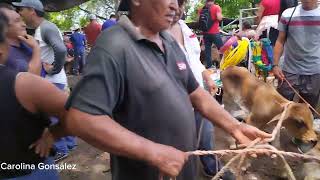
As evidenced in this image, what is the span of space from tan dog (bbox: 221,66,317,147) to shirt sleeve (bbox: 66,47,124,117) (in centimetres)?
241

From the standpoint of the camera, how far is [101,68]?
164cm

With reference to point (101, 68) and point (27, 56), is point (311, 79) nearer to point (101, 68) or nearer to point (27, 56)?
Answer: point (27, 56)

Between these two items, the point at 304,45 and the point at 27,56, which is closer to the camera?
the point at 27,56

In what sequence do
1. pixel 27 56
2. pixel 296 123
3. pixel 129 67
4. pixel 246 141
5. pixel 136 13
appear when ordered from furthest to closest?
pixel 296 123
pixel 27 56
pixel 246 141
pixel 136 13
pixel 129 67

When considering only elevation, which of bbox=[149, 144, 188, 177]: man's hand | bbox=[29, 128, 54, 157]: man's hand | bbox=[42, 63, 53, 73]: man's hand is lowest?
bbox=[42, 63, 53, 73]: man's hand

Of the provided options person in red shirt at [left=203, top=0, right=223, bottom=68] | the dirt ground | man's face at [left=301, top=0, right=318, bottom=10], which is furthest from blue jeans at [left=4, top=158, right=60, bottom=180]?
person in red shirt at [left=203, top=0, right=223, bottom=68]

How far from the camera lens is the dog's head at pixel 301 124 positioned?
150 inches

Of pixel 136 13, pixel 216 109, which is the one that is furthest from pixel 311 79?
pixel 136 13

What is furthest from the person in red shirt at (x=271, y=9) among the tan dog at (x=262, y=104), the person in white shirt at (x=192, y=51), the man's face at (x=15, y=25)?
the man's face at (x=15, y=25)

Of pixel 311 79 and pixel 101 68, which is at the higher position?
pixel 101 68

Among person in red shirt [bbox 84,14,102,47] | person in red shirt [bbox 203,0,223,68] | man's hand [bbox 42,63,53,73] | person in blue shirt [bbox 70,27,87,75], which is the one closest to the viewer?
man's hand [bbox 42,63,53,73]

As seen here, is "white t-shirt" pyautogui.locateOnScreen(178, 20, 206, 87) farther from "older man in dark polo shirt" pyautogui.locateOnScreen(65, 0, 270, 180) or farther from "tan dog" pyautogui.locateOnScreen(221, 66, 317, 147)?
"older man in dark polo shirt" pyautogui.locateOnScreen(65, 0, 270, 180)

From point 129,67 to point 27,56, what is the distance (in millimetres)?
2185

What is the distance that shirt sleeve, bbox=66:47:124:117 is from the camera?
160 centimetres
